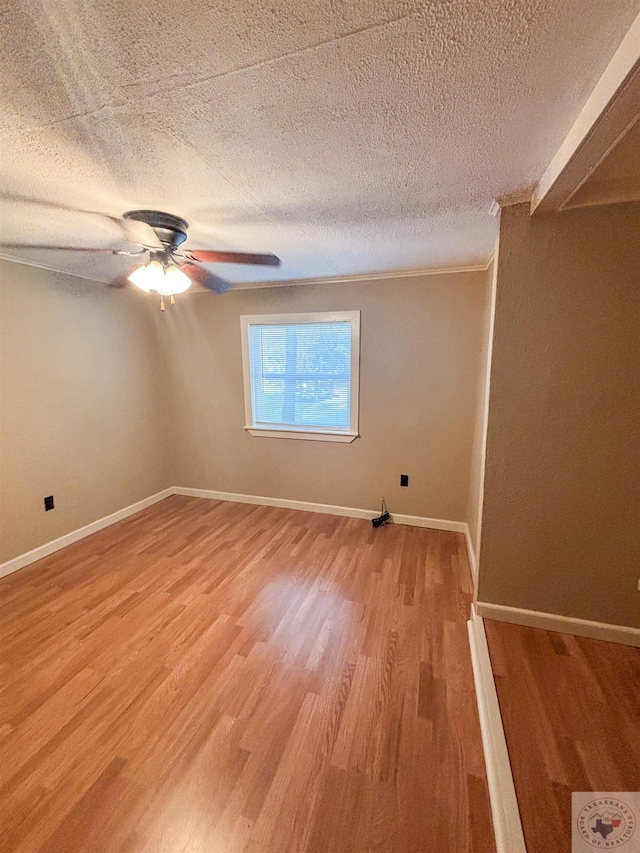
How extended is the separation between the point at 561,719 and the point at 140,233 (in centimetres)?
316

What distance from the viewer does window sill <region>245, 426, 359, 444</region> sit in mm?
3216

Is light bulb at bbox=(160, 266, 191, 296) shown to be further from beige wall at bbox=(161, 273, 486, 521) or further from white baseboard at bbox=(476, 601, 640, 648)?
white baseboard at bbox=(476, 601, 640, 648)

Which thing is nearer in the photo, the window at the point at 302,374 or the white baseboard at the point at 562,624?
the white baseboard at the point at 562,624

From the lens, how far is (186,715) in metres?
1.44

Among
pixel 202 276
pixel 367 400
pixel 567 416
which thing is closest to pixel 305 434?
pixel 367 400

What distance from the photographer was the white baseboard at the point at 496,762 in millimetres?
1031

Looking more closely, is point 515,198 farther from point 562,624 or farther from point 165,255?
point 562,624

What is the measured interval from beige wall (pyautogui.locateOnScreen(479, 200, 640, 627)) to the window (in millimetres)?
1526

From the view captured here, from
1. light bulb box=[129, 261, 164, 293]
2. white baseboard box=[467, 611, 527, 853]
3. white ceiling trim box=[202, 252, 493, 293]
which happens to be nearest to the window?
white ceiling trim box=[202, 252, 493, 293]

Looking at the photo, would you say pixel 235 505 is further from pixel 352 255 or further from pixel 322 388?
pixel 352 255

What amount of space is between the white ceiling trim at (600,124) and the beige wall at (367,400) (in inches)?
56.3

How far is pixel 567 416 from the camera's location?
1657mm

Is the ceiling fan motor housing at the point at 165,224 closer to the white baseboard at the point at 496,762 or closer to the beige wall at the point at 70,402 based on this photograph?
the beige wall at the point at 70,402

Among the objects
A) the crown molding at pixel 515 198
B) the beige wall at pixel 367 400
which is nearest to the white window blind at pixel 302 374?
A: the beige wall at pixel 367 400
